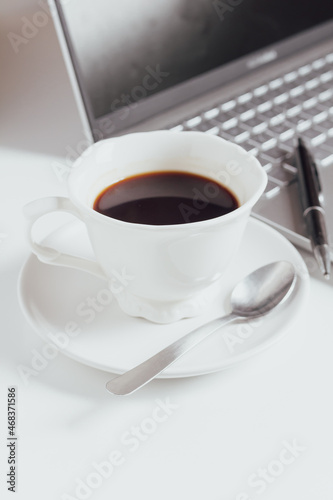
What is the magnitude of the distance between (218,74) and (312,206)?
0.91ft

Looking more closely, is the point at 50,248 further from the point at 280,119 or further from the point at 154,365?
the point at 280,119

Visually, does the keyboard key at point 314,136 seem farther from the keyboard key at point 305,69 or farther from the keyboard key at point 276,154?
the keyboard key at point 305,69

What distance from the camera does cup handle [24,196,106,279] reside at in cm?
44

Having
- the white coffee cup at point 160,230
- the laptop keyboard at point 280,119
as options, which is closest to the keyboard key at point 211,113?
the laptop keyboard at point 280,119

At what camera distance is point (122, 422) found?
40 centimetres

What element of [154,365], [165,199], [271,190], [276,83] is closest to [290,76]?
[276,83]

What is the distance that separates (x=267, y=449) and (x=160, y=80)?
1.51 feet

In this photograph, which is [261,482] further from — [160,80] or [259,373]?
[160,80]

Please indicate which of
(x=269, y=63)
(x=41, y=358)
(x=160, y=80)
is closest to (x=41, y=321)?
(x=41, y=358)

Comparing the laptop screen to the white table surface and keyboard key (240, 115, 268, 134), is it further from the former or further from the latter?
the white table surface

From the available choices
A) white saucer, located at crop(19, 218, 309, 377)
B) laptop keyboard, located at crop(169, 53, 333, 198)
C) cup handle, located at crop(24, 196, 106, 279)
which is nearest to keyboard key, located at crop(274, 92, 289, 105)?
laptop keyboard, located at crop(169, 53, 333, 198)

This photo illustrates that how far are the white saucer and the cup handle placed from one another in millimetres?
29

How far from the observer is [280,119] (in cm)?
72

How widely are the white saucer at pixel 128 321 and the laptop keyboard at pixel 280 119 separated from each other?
0.13 m
